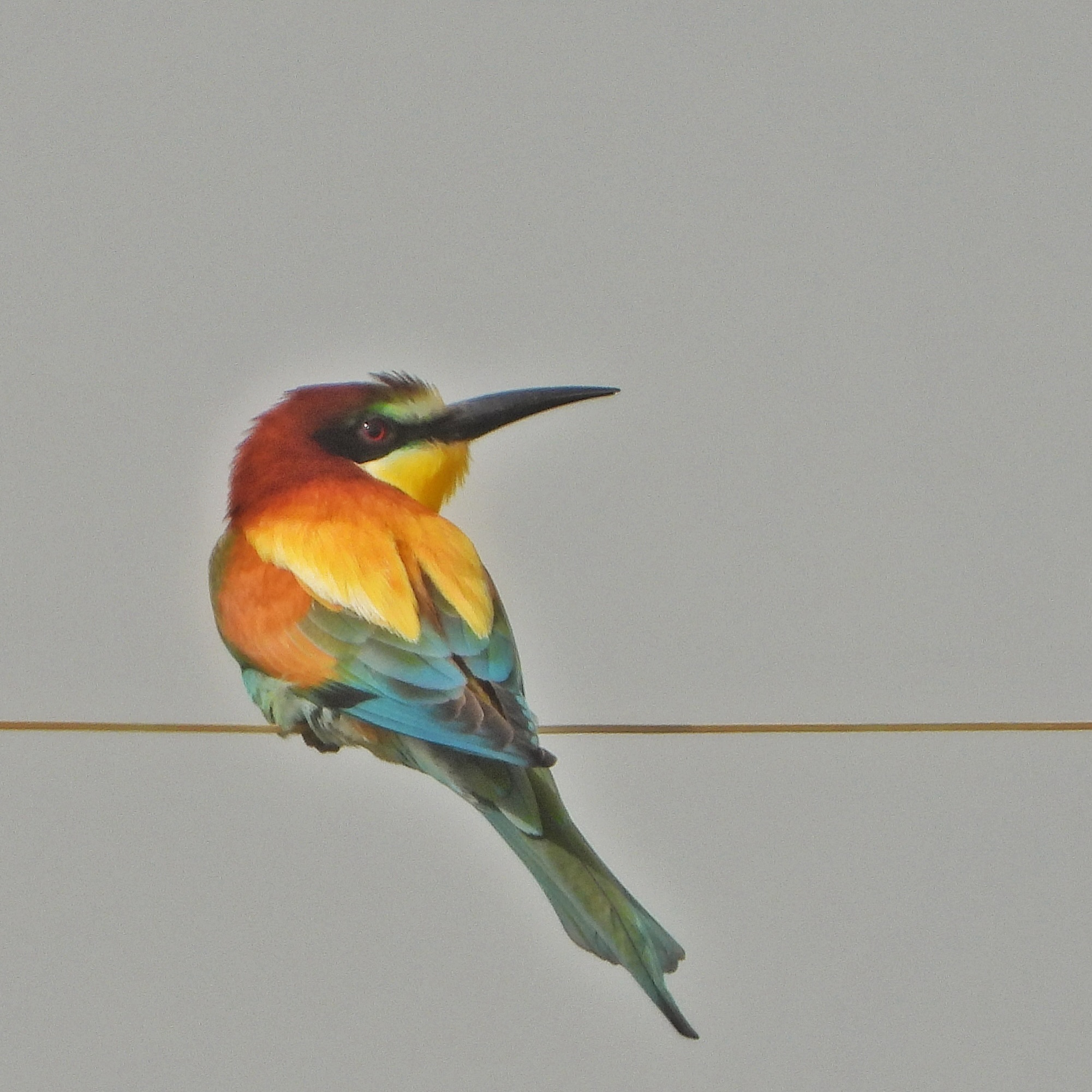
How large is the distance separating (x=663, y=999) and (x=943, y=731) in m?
0.44

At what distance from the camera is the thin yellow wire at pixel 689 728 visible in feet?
5.76

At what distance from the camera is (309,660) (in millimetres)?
1922

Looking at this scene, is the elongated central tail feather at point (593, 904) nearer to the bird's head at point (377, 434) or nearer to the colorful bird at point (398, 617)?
the colorful bird at point (398, 617)

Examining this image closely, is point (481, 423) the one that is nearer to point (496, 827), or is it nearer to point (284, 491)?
point (284, 491)

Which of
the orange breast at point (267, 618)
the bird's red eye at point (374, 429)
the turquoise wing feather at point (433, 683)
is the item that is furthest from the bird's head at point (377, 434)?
the turquoise wing feather at point (433, 683)

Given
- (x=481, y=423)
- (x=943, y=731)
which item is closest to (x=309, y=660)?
(x=481, y=423)

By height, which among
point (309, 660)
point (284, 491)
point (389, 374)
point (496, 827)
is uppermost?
point (389, 374)

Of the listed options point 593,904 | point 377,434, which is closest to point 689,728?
point 593,904

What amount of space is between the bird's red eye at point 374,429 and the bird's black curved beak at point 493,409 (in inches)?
2.3

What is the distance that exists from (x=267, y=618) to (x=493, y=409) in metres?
0.41

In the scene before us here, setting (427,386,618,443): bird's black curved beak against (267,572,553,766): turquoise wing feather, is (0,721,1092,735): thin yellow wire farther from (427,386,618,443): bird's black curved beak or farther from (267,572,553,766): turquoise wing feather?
(427,386,618,443): bird's black curved beak

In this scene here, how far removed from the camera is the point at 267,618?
1.95 meters

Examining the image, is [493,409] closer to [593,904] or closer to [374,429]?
[374,429]

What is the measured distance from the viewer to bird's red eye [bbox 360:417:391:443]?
2.09 m
